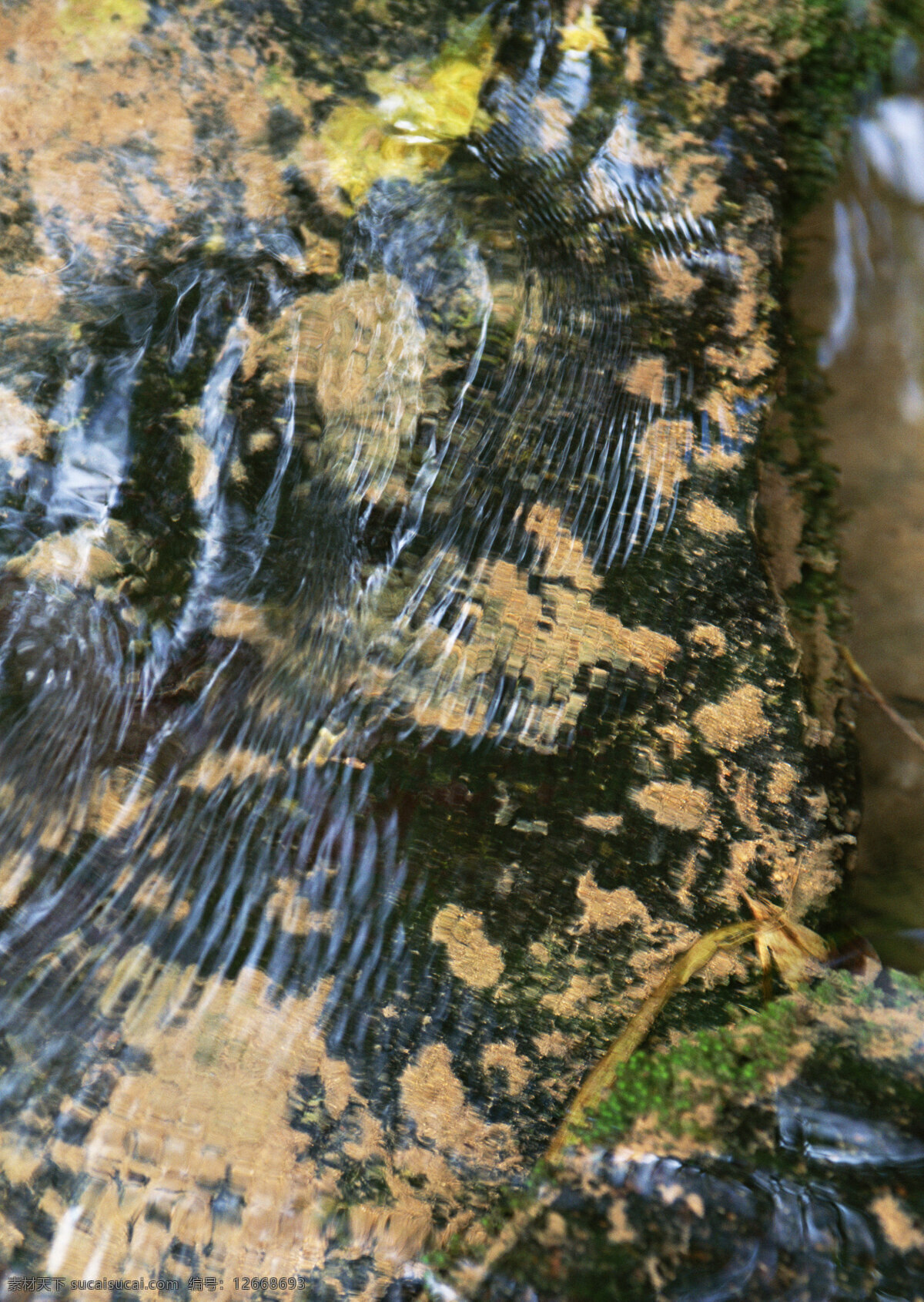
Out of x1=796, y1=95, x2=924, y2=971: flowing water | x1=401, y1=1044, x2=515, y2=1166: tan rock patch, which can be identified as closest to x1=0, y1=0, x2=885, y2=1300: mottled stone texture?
x1=401, y1=1044, x2=515, y2=1166: tan rock patch

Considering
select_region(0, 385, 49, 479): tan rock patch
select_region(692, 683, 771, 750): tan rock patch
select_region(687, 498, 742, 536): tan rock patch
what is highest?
select_region(687, 498, 742, 536): tan rock patch

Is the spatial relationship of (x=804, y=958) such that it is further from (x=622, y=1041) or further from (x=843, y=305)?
(x=843, y=305)

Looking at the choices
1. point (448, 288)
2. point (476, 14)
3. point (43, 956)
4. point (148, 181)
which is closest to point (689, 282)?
point (448, 288)

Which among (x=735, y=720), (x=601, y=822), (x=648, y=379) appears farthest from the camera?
(x=648, y=379)

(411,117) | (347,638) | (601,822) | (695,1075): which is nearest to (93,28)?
(411,117)

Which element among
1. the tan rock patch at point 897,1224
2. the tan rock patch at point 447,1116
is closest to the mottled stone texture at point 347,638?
the tan rock patch at point 447,1116

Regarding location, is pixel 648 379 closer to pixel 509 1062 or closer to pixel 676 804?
pixel 676 804

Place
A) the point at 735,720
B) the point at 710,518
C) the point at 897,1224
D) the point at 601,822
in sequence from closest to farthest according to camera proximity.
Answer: the point at 897,1224 < the point at 601,822 < the point at 735,720 < the point at 710,518

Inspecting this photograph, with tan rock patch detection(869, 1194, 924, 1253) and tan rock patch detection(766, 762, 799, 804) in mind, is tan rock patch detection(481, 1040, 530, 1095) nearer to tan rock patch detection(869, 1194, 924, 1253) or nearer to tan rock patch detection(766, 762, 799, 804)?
tan rock patch detection(869, 1194, 924, 1253)
